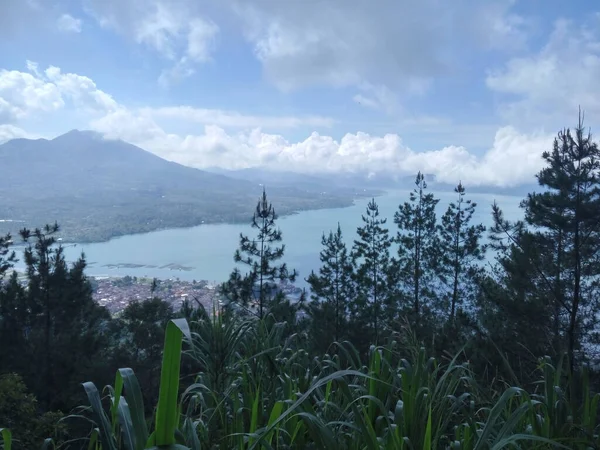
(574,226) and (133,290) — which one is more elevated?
(574,226)

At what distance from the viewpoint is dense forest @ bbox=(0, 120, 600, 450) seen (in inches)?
44.8

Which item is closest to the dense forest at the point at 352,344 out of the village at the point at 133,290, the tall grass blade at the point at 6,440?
the tall grass blade at the point at 6,440

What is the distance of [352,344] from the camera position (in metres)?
2.55

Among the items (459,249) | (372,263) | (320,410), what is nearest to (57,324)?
(372,263)

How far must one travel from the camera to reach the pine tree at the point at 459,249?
479 inches

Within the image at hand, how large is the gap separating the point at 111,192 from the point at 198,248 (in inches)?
1054

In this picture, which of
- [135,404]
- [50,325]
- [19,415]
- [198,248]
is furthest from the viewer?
[198,248]

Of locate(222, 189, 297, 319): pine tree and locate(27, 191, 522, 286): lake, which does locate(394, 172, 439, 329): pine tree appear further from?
locate(222, 189, 297, 319): pine tree

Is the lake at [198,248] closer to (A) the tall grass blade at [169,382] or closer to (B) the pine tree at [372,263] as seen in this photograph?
(B) the pine tree at [372,263]

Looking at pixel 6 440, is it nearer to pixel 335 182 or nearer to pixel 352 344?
pixel 352 344

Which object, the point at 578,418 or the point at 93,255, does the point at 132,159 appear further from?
the point at 578,418

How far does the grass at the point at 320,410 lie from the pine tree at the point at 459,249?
11142 millimetres

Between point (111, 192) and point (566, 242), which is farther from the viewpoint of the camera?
point (111, 192)

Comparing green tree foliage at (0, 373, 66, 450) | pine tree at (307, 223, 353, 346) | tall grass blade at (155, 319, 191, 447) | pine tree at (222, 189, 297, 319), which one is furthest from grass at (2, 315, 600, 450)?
pine tree at (307, 223, 353, 346)
